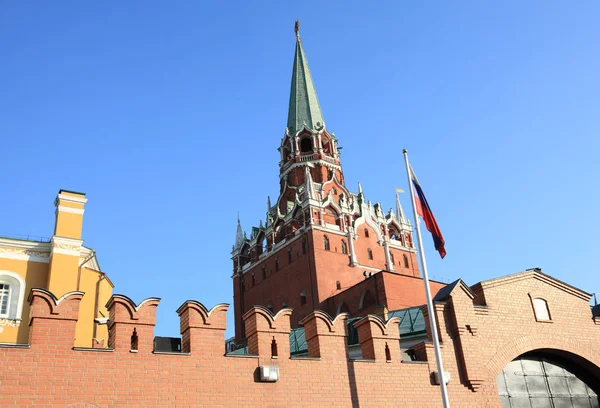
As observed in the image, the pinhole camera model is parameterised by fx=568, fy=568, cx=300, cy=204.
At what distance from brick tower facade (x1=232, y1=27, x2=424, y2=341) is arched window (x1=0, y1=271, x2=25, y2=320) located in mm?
27052

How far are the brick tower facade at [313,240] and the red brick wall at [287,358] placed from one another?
27408 mm

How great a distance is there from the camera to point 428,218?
15.4m

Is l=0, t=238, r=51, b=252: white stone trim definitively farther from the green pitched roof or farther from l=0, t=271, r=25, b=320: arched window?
the green pitched roof

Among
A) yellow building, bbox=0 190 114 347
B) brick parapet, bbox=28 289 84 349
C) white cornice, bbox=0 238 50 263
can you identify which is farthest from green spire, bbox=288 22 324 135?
brick parapet, bbox=28 289 84 349

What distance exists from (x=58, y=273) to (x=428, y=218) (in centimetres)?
1704

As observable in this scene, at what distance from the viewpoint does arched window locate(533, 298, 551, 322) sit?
16484mm

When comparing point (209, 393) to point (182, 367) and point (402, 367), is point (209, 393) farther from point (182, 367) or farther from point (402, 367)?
point (402, 367)

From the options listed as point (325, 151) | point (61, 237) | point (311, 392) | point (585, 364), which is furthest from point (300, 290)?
point (311, 392)

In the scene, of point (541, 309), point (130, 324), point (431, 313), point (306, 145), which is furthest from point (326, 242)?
point (130, 324)

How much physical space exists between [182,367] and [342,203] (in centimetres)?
4573

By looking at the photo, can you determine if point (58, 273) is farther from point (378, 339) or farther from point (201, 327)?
point (378, 339)

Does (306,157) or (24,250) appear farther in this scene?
(306,157)

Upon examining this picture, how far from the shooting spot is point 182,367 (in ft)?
37.1

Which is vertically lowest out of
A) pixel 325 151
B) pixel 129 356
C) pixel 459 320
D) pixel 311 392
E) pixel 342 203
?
pixel 311 392
